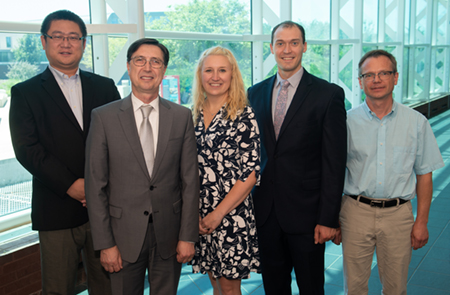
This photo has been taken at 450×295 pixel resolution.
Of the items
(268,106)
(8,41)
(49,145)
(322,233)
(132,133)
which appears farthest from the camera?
(8,41)

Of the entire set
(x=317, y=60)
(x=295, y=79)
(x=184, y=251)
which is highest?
(x=317, y=60)

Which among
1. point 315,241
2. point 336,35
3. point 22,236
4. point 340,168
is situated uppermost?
point 336,35

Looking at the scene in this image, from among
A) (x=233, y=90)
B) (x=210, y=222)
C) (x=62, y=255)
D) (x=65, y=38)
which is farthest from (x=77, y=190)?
(x=233, y=90)

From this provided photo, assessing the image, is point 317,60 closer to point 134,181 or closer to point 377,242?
point 377,242

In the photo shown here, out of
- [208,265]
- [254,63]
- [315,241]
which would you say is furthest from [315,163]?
[254,63]

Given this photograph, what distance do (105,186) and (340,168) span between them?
141 cm

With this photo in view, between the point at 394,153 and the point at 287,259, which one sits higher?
the point at 394,153

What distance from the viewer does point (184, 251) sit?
2389 millimetres

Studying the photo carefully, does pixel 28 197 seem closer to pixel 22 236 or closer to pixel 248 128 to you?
pixel 22 236

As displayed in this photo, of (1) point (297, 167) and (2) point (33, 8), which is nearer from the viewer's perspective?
(1) point (297, 167)

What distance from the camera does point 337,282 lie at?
3.92 m

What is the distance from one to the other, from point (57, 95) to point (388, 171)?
6.83ft

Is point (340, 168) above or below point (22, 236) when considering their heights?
above

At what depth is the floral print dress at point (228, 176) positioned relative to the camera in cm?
253
